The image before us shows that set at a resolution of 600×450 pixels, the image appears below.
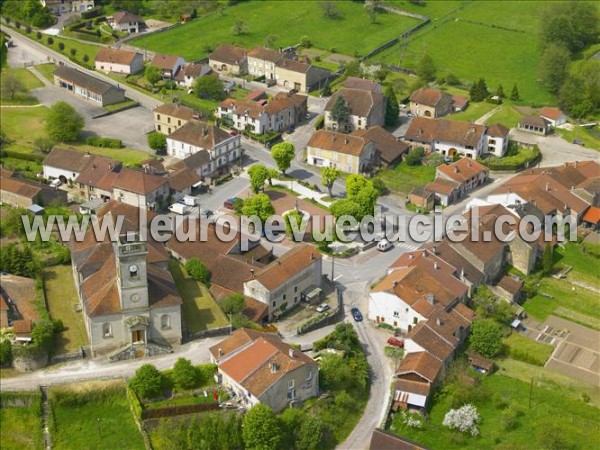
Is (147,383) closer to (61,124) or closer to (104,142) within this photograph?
(104,142)

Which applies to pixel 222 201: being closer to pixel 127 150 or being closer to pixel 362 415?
pixel 127 150

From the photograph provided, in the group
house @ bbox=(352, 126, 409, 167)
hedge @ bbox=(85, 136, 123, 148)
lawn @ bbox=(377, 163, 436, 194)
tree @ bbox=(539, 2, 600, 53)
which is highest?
tree @ bbox=(539, 2, 600, 53)

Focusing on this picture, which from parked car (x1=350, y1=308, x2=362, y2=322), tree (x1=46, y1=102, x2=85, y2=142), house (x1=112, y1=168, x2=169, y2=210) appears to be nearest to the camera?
parked car (x1=350, y1=308, x2=362, y2=322)

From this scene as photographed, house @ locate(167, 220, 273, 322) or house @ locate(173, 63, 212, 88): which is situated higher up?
house @ locate(167, 220, 273, 322)

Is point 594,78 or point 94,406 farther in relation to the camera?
point 594,78

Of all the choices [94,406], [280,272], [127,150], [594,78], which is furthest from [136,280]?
[594,78]

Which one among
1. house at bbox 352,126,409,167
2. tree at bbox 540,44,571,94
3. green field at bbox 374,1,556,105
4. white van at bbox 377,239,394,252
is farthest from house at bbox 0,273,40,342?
tree at bbox 540,44,571,94

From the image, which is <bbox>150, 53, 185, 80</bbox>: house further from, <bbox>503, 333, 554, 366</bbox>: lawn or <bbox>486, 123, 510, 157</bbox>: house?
<bbox>503, 333, 554, 366</bbox>: lawn

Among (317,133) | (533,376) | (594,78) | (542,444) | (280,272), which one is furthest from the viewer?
(594,78)
